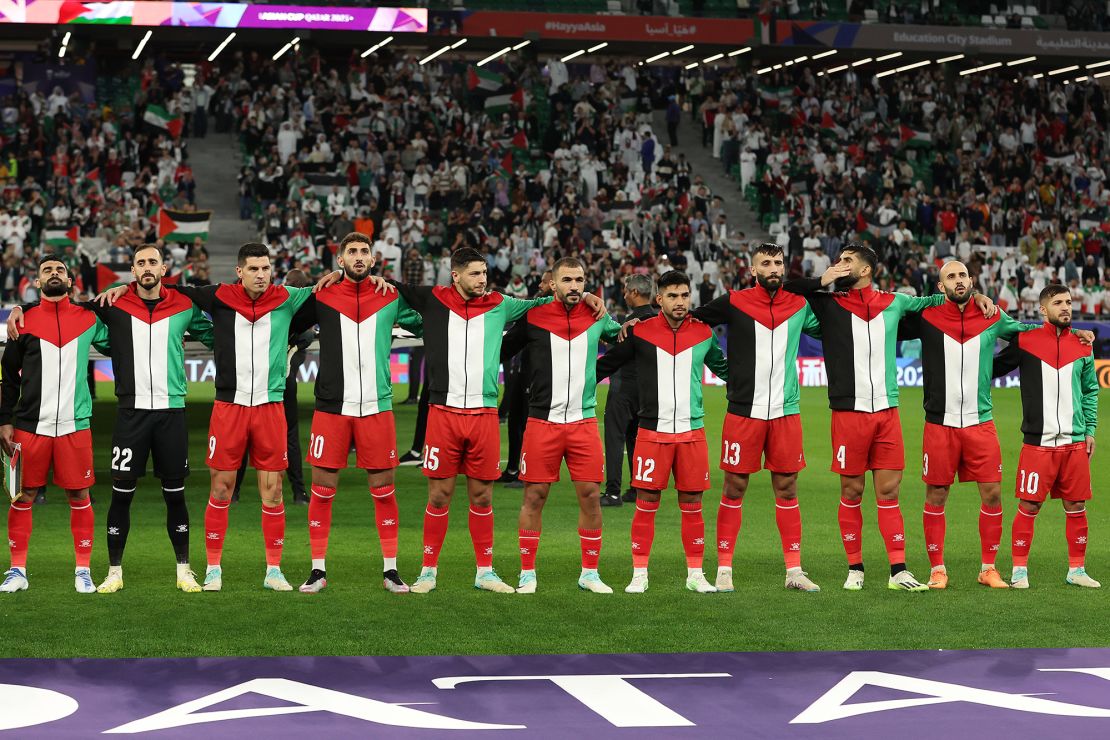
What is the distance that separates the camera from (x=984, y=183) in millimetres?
36531

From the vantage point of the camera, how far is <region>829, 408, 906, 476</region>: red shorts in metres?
8.88

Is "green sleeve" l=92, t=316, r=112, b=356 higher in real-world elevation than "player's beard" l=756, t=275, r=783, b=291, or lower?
lower

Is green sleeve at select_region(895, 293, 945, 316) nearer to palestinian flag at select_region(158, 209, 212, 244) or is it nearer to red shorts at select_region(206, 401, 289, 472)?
red shorts at select_region(206, 401, 289, 472)

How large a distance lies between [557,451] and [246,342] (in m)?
2.01

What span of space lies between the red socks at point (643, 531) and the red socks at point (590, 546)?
0.75 feet

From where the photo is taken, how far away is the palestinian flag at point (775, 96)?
38781 millimetres

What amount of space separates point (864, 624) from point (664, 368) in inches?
79.0

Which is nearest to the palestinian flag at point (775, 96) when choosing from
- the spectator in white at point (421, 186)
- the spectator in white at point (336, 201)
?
the spectator in white at point (421, 186)

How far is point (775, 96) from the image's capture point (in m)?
38.9

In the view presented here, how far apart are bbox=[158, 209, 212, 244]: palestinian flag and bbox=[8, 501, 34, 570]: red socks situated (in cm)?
1511

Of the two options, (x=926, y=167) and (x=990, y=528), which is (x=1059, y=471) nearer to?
(x=990, y=528)

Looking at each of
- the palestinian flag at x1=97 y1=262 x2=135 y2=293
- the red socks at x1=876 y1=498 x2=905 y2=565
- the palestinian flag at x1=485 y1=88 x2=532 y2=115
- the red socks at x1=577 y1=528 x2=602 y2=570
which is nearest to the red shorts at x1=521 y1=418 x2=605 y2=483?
the red socks at x1=577 y1=528 x2=602 y2=570

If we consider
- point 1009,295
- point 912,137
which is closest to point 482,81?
point 912,137

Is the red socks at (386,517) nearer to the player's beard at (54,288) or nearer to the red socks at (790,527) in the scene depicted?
the player's beard at (54,288)
